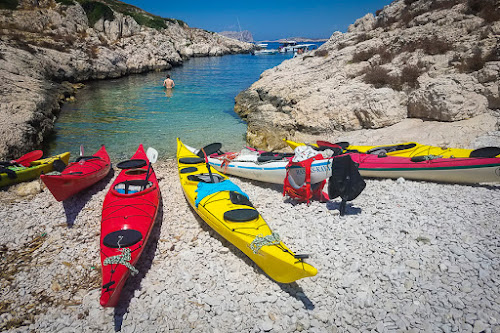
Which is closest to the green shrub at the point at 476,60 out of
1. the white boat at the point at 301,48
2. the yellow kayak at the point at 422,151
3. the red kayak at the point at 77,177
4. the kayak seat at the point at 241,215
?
the yellow kayak at the point at 422,151

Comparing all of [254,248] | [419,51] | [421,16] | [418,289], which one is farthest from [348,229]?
[421,16]

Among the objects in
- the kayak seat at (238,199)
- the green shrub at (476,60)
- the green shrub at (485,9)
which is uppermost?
the green shrub at (485,9)

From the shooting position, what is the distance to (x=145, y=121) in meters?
15.1

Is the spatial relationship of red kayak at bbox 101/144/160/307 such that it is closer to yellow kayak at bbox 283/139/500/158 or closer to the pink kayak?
yellow kayak at bbox 283/139/500/158

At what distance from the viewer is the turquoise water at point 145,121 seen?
1184 centimetres

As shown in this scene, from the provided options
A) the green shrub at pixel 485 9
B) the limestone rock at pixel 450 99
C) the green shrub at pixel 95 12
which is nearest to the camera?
the limestone rock at pixel 450 99

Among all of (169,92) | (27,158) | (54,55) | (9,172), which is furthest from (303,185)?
(54,55)

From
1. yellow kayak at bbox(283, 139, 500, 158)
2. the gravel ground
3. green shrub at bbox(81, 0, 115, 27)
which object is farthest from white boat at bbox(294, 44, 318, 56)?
the gravel ground

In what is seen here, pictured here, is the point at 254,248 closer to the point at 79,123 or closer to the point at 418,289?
the point at 418,289

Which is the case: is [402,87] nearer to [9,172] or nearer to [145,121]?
[145,121]

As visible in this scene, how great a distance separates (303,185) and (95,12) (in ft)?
165

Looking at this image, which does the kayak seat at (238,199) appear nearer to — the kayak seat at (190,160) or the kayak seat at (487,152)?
the kayak seat at (190,160)

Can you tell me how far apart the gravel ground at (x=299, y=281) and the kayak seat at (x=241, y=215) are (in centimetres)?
81

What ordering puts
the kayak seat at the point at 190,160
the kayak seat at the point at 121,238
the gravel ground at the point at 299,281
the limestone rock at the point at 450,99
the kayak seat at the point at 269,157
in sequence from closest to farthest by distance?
the gravel ground at the point at 299,281
the kayak seat at the point at 121,238
the kayak seat at the point at 269,157
the kayak seat at the point at 190,160
the limestone rock at the point at 450,99
